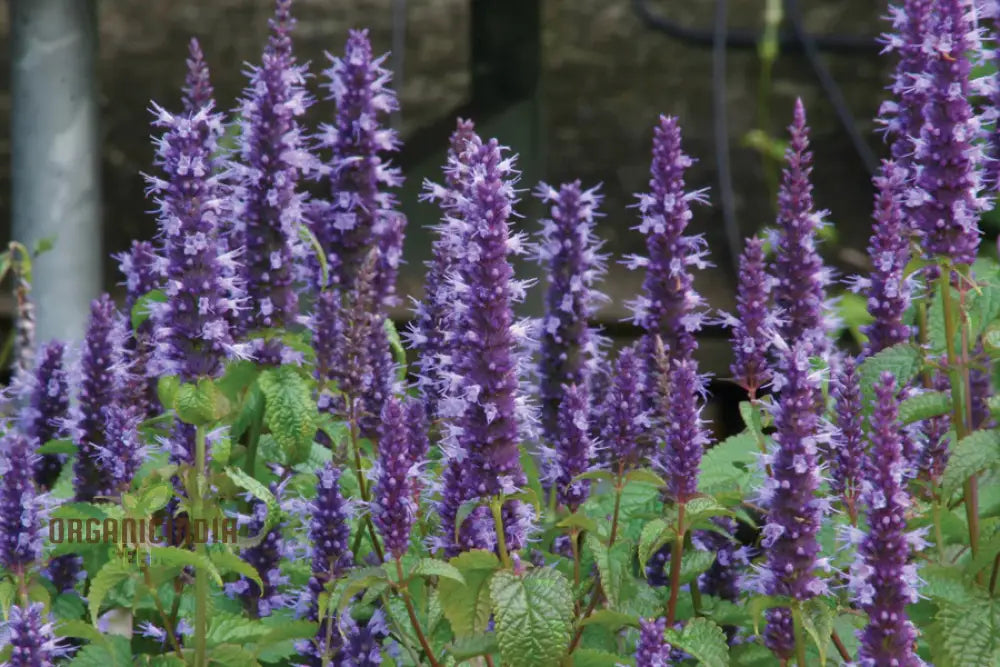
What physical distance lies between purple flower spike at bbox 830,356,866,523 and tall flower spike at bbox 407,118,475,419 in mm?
649

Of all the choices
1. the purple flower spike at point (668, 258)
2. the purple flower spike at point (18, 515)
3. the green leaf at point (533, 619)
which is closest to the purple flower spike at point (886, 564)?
the green leaf at point (533, 619)

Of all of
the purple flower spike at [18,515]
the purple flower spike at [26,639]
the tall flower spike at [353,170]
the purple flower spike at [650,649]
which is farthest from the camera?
the tall flower spike at [353,170]

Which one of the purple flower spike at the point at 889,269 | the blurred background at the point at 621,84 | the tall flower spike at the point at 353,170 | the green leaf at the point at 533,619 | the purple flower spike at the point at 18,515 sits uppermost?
the blurred background at the point at 621,84

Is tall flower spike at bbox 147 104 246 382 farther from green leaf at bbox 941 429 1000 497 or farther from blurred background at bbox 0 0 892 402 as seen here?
blurred background at bbox 0 0 892 402

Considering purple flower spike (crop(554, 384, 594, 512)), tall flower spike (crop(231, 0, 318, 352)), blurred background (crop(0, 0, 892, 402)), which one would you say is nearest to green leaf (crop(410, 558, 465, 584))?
purple flower spike (crop(554, 384, 594, 512))

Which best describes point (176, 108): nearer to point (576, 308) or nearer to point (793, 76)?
point (793, 76)

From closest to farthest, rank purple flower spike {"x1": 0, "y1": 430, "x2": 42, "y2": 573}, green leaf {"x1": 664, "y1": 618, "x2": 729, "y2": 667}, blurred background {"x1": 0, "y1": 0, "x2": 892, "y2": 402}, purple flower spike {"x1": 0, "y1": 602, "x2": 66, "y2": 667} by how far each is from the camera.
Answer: purple flower spike {"x1": 0, "y1": 602, "x2": 66, "y2": 667}
green leaf {"x1": 664, "y1": 618, "x2": 729, "y2": 667}
purple flower spike {"x1": 0, "y1": 430, "x2": 42, "y2": 573}
blurred background {"x1": 0, "y1": 0, "x2": 892, "y2": 402}

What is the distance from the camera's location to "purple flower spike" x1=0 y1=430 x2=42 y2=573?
256 cm

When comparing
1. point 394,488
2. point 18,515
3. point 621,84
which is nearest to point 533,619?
point 394,488

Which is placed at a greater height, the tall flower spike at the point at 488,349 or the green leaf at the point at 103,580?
the tall flower spike at the point at 488,349

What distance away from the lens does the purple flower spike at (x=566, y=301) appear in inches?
→ 125

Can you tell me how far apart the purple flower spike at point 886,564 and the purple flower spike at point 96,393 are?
4.46 feet

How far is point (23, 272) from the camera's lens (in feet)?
12.8

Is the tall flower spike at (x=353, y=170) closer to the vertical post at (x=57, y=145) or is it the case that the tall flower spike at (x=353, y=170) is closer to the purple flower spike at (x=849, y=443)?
the purple flower spike at (x=849, y=443)
